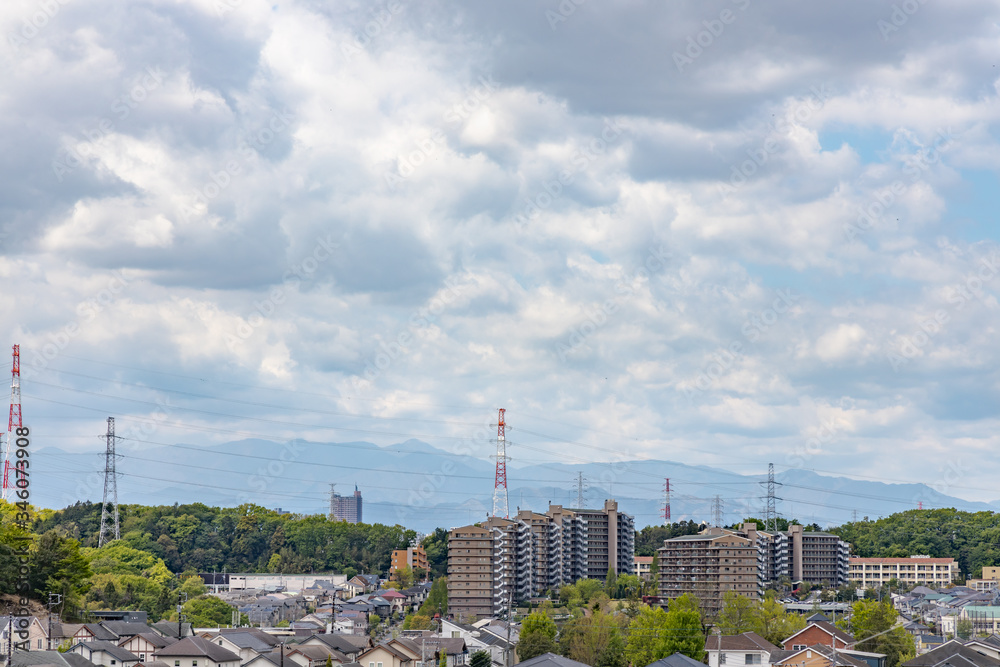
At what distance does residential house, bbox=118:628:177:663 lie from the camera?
166ft

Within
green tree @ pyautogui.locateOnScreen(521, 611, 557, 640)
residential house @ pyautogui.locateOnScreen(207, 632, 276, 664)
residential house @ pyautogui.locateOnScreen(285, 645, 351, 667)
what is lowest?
residential house @ pyautogui.locateOnScreen(285, 645, 351, 667)

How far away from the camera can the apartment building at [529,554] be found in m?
84.2

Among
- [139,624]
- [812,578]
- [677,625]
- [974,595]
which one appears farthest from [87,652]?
[812,578]

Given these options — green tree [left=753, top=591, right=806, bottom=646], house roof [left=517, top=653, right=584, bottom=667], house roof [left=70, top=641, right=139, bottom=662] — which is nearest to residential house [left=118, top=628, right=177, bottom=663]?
house roof [left=70, top=641, right=139, bottom=662]

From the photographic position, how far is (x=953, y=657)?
3997cm

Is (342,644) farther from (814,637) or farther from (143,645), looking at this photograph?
(814,637)

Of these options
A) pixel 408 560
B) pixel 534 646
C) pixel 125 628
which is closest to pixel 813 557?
pixel 408 560

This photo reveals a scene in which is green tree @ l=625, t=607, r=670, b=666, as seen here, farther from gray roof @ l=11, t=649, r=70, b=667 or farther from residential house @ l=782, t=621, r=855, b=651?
gray roof @ l=11, t=649, r=70, b=667

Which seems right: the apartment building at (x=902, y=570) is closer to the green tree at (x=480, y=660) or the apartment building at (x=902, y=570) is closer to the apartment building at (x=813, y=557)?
the apartment building at (x=813, y=557)

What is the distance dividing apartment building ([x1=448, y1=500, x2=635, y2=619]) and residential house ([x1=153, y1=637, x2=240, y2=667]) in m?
25.8

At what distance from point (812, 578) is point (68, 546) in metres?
67.2

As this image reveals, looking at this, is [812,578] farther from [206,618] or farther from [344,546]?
[206,618]

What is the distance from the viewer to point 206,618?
2781 inches

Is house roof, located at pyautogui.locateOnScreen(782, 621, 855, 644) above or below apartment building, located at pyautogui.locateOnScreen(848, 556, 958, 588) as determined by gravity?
above
